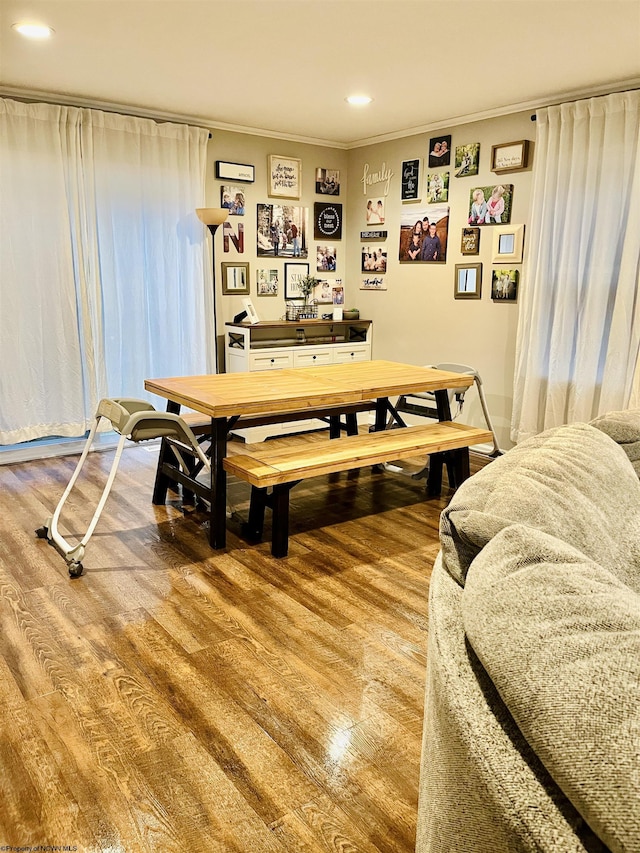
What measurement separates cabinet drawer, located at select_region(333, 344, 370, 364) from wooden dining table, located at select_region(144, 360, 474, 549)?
140 centimetres

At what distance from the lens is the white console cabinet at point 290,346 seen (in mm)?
5355

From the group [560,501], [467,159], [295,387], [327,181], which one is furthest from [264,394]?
[327,181]

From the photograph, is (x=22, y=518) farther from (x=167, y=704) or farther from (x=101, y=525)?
(x=167, y=704)

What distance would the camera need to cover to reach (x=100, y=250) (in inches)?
189

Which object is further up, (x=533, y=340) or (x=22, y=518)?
(x=533, y=340)

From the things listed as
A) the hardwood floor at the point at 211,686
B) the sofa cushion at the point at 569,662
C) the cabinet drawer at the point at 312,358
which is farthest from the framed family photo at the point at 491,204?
the sofa cushion at the point at 569,662

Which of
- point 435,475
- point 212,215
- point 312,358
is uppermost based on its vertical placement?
point 212,215

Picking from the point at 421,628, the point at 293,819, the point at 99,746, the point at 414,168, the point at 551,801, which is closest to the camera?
the point at 551,801

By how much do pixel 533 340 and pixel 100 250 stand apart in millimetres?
3137

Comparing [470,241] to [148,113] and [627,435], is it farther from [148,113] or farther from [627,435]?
[627,435]

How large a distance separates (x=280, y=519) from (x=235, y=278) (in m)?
2.98

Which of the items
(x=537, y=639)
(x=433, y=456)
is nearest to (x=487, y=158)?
(x=433, y=456)

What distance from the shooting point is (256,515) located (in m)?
3.37

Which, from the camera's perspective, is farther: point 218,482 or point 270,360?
point 270,360
